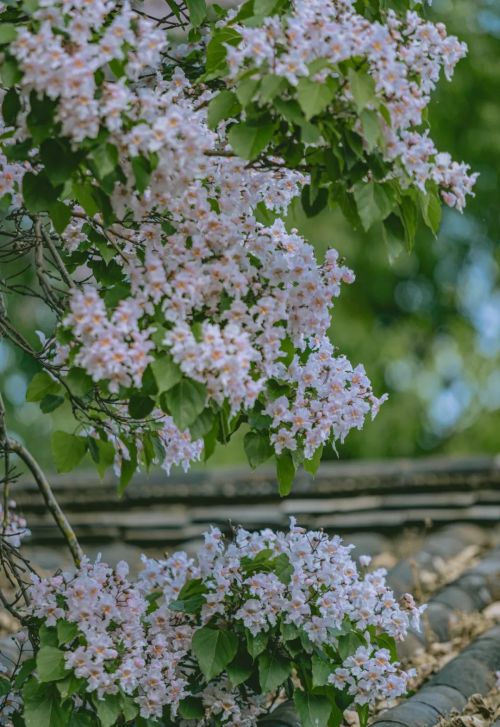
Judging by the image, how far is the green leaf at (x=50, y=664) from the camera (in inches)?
96.5

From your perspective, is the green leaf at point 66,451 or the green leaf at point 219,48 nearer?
the green leaf at point 219,48

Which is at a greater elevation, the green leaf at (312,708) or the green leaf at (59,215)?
the green leaf at (59,215)

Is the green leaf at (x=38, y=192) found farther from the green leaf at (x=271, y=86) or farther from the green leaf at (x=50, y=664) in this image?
the green leaf at (x=50, y=664)

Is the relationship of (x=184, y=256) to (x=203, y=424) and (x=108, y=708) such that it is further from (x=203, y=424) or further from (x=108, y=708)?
(x=108, y=708)

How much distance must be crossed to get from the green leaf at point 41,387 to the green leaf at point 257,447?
1.48 feet

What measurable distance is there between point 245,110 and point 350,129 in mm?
217

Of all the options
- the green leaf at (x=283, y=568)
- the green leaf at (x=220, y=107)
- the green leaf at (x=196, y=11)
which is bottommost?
the green leaf at (x=283, y=568)

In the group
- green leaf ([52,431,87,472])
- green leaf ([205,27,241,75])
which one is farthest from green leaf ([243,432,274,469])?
green leaf ([205,27,241,75])

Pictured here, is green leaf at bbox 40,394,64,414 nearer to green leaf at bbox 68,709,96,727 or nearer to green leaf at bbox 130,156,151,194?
green leaf at bbox 130,156,151,194

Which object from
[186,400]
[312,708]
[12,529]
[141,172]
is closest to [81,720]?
[312,708]

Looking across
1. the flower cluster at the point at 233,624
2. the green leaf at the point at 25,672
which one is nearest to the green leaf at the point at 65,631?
the flower cluster at the point at 233,624

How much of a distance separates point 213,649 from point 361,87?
4.45 feet

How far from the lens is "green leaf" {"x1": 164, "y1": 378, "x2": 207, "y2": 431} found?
7.13 feet

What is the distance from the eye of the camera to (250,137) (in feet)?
7.30
